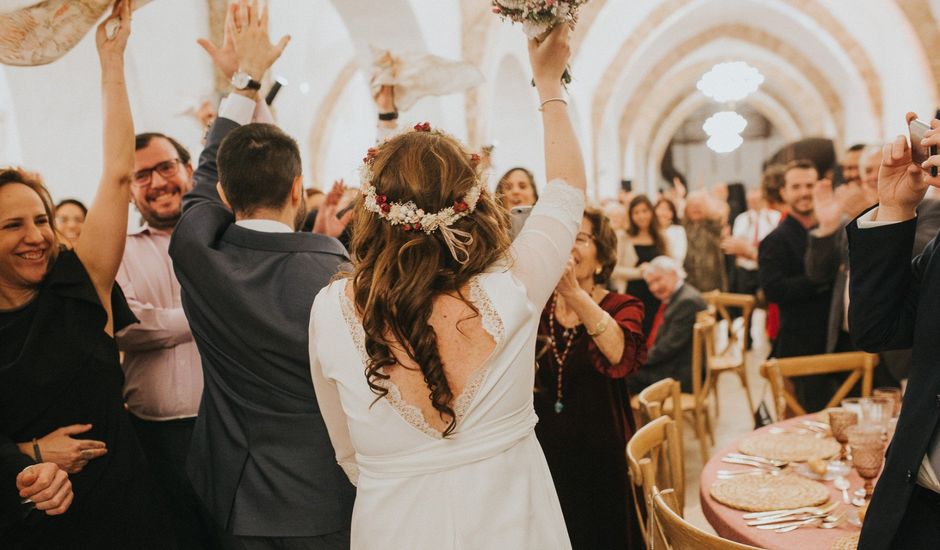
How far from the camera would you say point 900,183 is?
66.4 inches

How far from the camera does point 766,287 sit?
462 cm

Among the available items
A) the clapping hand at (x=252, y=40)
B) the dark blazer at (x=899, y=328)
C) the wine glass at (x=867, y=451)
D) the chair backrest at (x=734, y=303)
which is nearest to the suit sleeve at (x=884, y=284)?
the dark blazer at (x=899, y=328)

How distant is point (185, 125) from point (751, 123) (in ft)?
81.6

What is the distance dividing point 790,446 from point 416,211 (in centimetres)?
201

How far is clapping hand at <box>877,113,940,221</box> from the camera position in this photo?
1.67 metres

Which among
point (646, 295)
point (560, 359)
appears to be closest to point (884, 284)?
point (560, 359)

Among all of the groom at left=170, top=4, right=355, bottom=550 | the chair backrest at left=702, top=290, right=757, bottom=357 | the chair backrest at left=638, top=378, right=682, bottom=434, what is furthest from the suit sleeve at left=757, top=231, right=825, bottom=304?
the groom at left=170, top=4, right=355, bottom=550

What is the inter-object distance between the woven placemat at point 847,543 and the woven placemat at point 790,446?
0.60 metres

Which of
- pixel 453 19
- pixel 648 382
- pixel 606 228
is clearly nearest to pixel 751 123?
pixel 453 19

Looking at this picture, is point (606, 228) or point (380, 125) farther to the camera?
point (380, 125)

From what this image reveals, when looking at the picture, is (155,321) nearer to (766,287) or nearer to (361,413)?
(361,413)

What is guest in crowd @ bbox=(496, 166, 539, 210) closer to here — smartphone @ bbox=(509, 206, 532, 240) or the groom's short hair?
smartphone @ bbox=(509, 206, 532, 240)

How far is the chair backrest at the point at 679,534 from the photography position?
70.1 inches

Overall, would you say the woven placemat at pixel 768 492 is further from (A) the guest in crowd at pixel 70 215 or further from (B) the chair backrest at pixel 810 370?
(A) the guest in crowd at pixel 70 215
